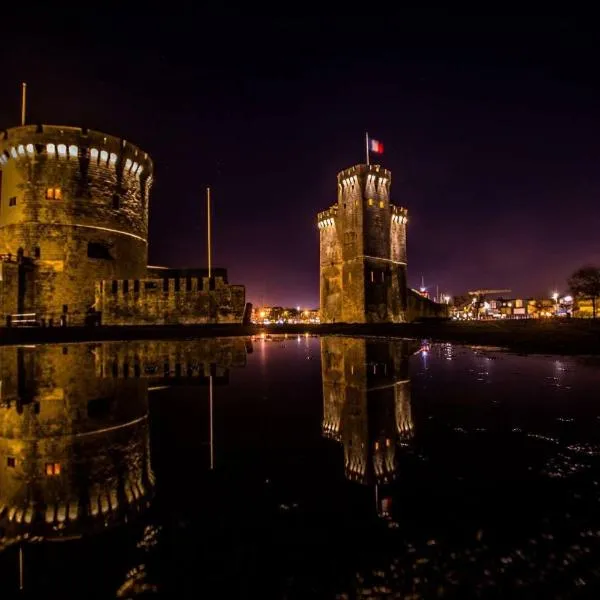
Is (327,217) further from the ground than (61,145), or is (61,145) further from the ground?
(327,217)

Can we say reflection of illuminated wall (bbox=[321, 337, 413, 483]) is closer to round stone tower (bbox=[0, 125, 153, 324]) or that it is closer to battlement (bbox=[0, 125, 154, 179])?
round stone tower (bbox=[0, 125, 153, 324])

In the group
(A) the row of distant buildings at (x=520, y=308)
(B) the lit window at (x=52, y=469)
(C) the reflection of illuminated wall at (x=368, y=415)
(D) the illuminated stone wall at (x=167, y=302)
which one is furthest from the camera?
(A) the row of distant buildings at (x=520, y=308)

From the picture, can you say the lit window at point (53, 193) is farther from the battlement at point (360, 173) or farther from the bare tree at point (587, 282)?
the bare tree at point (587, 282)

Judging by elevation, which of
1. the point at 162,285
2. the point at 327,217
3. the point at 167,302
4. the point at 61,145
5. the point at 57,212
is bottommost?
the point at 167,302

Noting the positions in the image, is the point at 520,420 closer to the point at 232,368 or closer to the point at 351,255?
the point at 232,368

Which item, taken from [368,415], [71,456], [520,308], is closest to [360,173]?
[368,415]

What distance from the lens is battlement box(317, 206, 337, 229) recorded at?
4641 cm

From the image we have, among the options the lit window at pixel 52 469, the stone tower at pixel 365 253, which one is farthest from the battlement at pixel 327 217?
the lit window at pixel 52 469

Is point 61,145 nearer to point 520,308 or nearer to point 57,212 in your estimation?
point 57,212

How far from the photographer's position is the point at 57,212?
26.2m

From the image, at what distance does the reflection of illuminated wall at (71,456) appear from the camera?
89.0 inches

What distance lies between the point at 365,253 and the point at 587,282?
2572 centimetres

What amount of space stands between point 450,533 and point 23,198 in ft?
105

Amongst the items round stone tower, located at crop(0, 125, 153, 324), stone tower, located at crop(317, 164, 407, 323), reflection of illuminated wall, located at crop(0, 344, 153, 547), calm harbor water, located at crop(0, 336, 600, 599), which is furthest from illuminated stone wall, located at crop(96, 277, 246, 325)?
stone tower, located at crop(317, 164, 407, 323)
